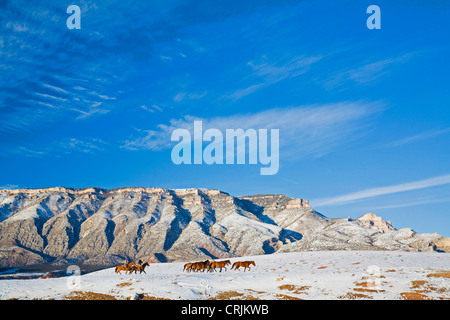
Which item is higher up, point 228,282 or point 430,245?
point 228,282

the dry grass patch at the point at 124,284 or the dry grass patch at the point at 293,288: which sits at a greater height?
the dry grass patch at the point at 293,288

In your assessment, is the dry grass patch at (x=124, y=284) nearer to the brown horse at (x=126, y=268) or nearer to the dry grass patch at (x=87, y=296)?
the dry grass patch at (x=87, y=296)

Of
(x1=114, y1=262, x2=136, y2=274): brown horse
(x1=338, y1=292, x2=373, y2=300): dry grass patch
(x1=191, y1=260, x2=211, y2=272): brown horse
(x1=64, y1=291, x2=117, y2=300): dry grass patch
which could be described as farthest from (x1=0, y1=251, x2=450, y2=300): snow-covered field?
(x1=114, y1=262, x2=136, y2=274): brown horse

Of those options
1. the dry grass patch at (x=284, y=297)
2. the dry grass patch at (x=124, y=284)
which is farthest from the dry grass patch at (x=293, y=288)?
the dry grass patch at (x=124, y=284)

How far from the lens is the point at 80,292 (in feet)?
86.2

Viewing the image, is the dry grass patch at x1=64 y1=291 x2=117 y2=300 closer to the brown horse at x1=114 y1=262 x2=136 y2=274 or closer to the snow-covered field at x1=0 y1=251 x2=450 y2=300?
the snow-covered field at x1=0 y1=251 x2=450 y2=300

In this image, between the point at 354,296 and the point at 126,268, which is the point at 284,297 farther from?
the point at 126,268

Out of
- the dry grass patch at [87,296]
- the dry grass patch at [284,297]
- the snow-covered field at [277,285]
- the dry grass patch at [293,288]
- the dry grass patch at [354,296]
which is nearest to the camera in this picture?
the dry grass patch at [354,296]
